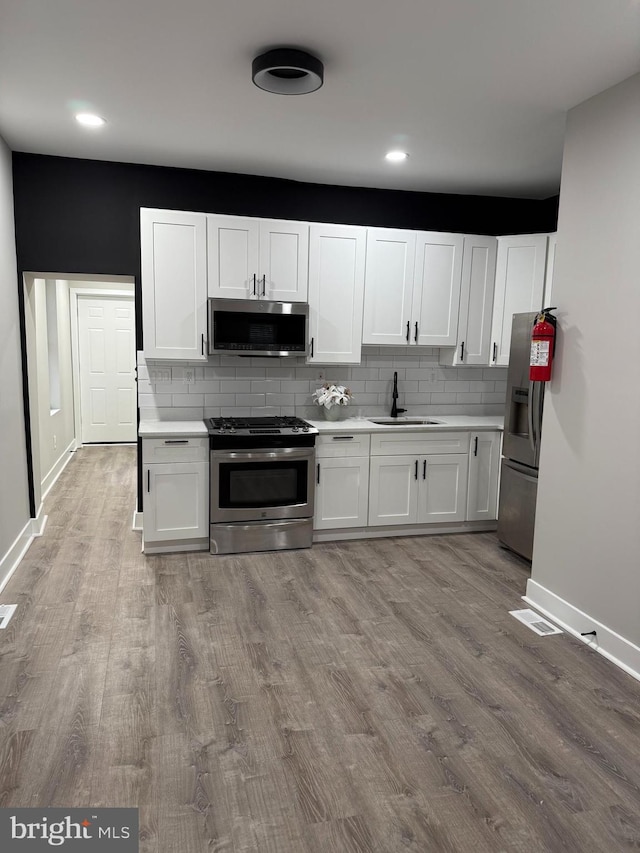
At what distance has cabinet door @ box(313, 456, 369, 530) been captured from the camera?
4.55 m

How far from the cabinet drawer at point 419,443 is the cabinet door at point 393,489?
0.06m

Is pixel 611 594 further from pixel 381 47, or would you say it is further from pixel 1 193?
pixel 1 193

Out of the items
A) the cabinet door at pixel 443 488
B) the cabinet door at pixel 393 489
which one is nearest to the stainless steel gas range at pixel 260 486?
the cabinet door at pixel 393 489

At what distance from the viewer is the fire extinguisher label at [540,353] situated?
A: 10.9ft

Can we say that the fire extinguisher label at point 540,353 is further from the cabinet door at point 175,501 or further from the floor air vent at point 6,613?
the floor air vent at point 6,613

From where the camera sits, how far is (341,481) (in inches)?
181

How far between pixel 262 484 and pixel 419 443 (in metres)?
1.29

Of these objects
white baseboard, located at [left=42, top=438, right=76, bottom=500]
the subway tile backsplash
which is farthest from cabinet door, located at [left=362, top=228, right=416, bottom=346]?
white baseboard, located at [left=42, top=438, right=76, bottom=500]

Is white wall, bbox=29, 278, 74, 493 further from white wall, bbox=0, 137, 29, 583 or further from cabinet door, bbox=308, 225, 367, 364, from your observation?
cabinet door, bbox=308, 225, 367, 364

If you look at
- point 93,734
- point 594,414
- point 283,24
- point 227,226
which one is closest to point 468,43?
point 283,24

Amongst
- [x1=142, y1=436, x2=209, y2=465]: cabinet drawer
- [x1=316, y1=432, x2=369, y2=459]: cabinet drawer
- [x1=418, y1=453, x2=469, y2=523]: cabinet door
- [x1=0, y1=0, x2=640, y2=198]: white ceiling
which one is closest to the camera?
[x1=0, y1=0, x2=640, y2=198]: white ceiling

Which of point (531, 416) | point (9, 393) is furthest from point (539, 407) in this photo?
point (9, 393)

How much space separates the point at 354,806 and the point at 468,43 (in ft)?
9.89

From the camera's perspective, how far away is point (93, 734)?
2.33m
